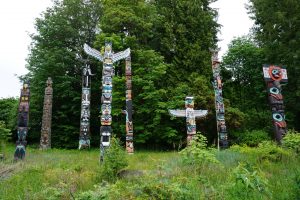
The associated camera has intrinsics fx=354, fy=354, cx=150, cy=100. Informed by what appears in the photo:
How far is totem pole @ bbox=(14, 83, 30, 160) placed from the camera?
14398mm

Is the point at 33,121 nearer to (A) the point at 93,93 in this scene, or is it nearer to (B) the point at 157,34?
(A) the point at 93,93

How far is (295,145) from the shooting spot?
1067cm

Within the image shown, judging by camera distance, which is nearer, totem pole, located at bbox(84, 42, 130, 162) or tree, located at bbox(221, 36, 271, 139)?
totem pole, located at bbox(84, 42, 130, 162)

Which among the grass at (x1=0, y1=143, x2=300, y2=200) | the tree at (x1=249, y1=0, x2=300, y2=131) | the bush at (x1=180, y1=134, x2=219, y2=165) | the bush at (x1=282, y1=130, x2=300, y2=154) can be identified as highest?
the tree at (x1=249, y1=0, x2=300, y2=131)

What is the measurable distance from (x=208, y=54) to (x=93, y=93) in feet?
28.7

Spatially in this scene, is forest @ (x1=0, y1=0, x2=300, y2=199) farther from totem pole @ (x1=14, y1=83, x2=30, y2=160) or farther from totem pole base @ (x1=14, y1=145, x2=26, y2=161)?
totem pole base @ (x1=14, y1=145, x2=26, y2=161)

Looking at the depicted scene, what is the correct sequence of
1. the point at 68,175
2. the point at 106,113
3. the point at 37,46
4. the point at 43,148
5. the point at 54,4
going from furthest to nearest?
the point at 54,4
the point at 37,46
the point at 43,148
the point at 106,113
the point at 68,175

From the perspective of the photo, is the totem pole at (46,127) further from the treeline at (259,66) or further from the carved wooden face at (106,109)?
the treeline at (259,66)

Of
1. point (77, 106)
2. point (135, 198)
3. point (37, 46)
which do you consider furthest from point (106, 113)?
point (37, 46)

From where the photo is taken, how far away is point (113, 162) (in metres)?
9.06

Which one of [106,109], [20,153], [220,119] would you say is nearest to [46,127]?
[20,153]

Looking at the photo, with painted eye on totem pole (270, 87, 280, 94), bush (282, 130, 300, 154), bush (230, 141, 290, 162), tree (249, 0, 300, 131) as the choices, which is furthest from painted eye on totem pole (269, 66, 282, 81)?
tree (249, 0, 300, 131)

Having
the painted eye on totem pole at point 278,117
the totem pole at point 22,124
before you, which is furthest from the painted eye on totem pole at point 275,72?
the totem pole at point 22,124

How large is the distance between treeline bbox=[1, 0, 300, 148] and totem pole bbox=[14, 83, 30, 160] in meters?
6.31
